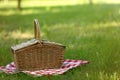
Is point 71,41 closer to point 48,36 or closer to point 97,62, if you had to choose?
point 48,36

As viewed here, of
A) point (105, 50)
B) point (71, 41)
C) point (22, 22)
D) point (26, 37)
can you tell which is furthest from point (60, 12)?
point (105, 50)

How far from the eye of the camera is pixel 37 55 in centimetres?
604

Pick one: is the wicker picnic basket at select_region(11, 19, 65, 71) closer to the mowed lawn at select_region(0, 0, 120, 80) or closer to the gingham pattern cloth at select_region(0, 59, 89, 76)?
the gingham pattern cloth at select_region(0, 59, 89, 76)

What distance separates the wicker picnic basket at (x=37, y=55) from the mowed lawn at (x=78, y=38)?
24 centimetres

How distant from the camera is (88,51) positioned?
7.26 meters

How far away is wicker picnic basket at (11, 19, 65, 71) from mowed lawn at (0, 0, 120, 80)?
0.24 m

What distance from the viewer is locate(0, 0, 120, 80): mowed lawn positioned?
5879mm

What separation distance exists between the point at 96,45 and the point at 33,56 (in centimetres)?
213

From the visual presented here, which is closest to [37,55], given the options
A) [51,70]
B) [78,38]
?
[51,70]

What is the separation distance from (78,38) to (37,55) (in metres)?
3.29

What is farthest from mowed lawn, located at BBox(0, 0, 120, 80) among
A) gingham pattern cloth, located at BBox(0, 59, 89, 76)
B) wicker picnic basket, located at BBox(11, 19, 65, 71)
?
wicker picnic basket, located at BBox(11, 19, 65, 71)

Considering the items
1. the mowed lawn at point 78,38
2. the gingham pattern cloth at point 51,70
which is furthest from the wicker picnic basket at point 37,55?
the mowed lawn at point 78,38

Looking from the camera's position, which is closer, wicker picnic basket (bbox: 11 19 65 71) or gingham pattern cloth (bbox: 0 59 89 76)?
gingham pattern cloth (bbox: 0 59 89 76)

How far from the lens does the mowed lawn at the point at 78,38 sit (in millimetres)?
5879
